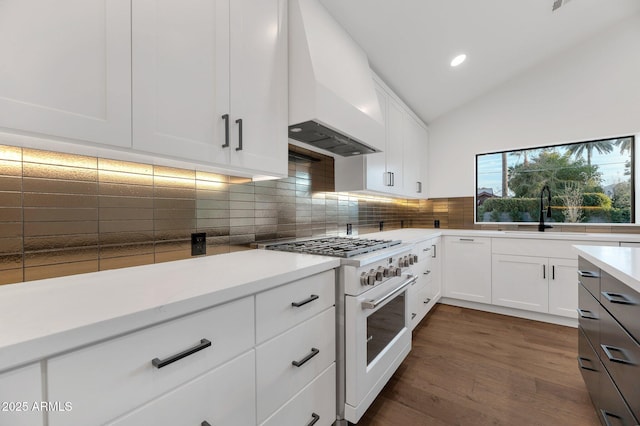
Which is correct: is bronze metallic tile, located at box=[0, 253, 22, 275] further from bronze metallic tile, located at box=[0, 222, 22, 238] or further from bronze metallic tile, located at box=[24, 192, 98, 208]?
bronze metallic tile, located at box=[24, 192, 98, 208]

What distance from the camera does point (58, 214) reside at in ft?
3.17

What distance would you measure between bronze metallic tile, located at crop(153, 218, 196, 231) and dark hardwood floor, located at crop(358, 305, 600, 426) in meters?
1.43

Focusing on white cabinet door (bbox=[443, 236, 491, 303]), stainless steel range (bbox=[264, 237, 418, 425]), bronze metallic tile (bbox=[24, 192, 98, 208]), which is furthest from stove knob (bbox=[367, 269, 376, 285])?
white cabinet door (bbox=[443, 236, 491, 303])

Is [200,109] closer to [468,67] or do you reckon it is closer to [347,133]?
[347,133]

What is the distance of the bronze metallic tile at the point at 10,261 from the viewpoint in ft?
2.82

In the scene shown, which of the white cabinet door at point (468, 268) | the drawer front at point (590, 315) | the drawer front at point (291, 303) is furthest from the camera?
the white cabinet door at point (468, 268)

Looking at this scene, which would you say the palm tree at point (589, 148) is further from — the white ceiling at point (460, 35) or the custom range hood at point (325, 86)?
the custom range hood at point (325, 86)

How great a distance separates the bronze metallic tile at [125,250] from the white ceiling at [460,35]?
1.82 meters

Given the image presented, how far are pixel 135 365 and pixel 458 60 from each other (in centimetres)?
329

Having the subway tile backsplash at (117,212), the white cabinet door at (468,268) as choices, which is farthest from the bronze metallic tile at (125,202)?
the white cabinet door at (468,268)

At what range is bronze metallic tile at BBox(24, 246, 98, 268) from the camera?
911 millimetres

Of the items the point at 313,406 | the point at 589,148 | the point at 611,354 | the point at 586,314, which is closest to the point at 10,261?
the point at 313,406

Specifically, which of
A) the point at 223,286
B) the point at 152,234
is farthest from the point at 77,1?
the point at 223,286

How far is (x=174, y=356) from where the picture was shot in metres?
0.70
